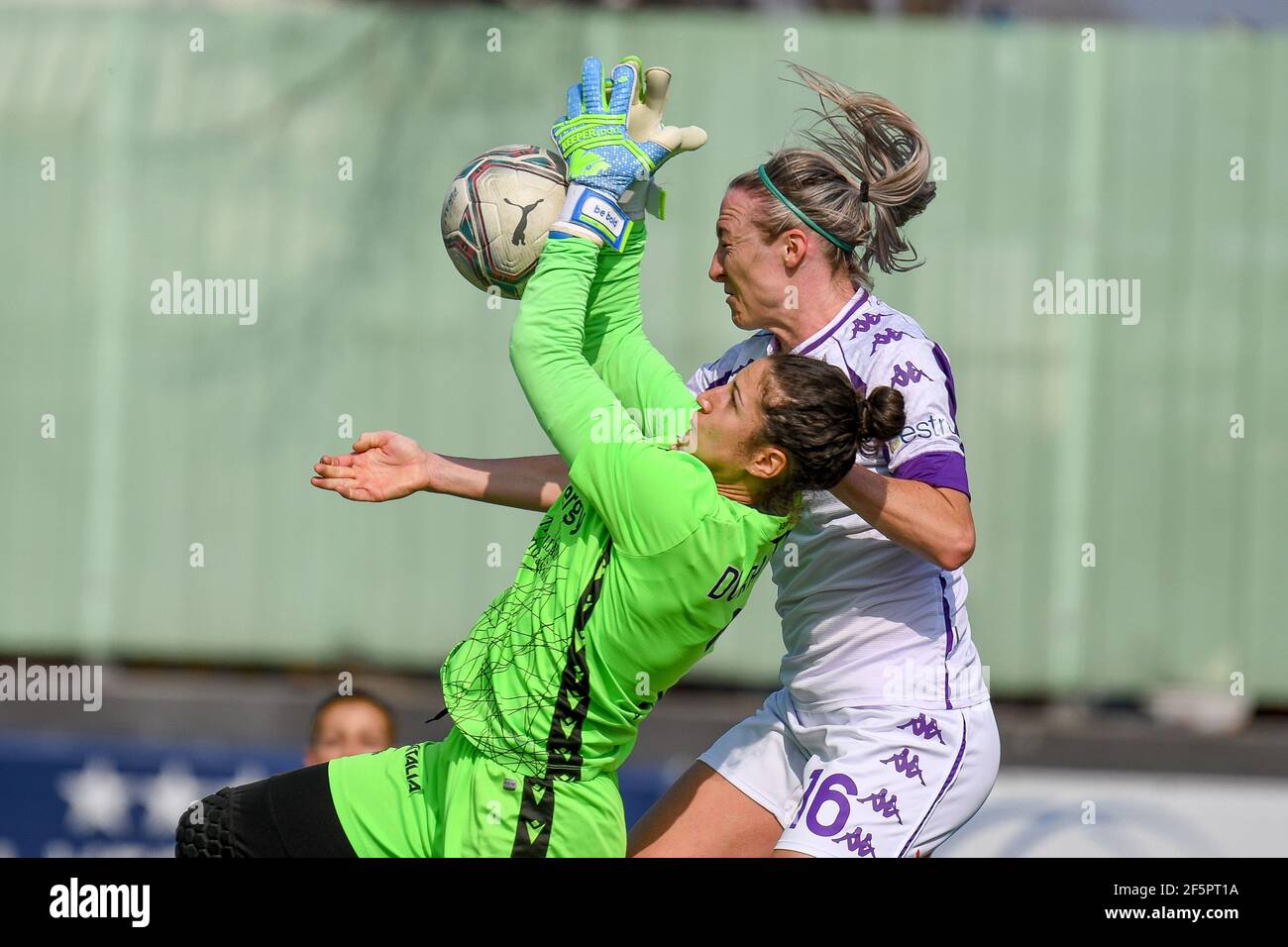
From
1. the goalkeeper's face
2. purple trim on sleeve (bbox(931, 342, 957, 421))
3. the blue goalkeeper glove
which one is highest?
the blue goalkeeper glove

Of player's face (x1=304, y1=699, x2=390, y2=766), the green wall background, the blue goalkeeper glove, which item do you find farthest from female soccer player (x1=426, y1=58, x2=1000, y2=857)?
the green wall background

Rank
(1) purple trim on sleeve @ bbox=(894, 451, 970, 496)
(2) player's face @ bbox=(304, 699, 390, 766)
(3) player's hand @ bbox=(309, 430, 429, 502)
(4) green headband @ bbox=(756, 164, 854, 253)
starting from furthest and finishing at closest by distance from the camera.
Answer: (2) player's face @ bbox=(304, 699, 390, 766) < (4) green headband @ bbox=(756, 164, 854, 253) < (3) player's hand @ bbox=(309, 430, 429, 502) < (1) purple trim on sleeve @ bbox=(894, 451, 970, 496)

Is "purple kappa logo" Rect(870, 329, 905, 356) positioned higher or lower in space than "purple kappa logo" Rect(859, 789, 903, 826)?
higher

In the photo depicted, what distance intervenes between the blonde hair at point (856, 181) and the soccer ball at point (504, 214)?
1.58 feet

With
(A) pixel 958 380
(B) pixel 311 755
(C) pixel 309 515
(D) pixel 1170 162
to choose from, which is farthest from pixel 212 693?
(D) pixel 1170 162

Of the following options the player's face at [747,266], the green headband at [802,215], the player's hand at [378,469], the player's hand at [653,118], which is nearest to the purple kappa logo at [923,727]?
the player's face at [747,266]

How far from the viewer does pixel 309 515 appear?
22.1ft

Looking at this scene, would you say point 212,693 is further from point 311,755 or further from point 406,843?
point 406,843

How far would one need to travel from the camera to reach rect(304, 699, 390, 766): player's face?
16.4 ft

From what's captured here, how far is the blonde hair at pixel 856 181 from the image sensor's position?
3.25 m

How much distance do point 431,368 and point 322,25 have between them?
169 cm

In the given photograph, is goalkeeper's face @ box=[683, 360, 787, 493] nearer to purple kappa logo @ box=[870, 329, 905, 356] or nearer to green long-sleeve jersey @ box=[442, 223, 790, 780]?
green long-sleeve jersey @ box=[442, 223, 790, 780]

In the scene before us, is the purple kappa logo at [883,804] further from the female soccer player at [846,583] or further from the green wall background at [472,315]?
the green wall background at [472,315]

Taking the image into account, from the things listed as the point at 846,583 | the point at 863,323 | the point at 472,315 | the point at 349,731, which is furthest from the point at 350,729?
the point at 863,323
